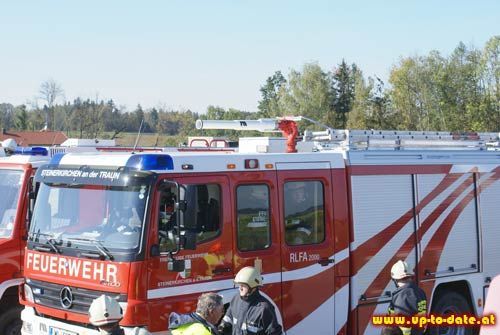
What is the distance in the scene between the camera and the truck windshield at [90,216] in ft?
22.5

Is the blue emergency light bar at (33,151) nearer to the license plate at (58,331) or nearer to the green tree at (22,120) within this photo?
the license plate at (58,331)

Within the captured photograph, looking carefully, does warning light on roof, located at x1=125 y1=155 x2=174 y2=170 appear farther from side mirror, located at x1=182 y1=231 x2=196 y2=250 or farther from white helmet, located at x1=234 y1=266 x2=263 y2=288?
white helmet, located at x1=234 y1=266 x2=263 y2=288

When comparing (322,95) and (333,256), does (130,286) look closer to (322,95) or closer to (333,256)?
(333,256)

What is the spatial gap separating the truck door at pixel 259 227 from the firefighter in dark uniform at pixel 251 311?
122 cm

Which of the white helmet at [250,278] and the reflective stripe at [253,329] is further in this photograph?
the white helmet at [250,278]

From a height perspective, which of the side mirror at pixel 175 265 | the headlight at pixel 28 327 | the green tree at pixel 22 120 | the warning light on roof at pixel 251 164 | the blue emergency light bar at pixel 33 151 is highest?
the green tree at pixel 22 120

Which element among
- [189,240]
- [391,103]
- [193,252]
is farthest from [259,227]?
[391,103]

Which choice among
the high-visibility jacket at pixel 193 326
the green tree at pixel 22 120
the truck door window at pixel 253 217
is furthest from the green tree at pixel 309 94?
the high-visibility jacket at pixel 193 326

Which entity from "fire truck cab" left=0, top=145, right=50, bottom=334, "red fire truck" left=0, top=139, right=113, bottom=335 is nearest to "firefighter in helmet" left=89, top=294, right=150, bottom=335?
"red fire truck" left=0, top=139, right=113, bottom=335

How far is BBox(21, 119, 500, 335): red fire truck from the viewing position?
686cm

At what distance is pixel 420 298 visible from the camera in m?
6.88

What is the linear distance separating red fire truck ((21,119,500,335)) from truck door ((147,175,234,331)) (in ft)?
0.04

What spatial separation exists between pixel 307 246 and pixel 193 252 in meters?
1.62

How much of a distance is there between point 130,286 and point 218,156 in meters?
1.68
